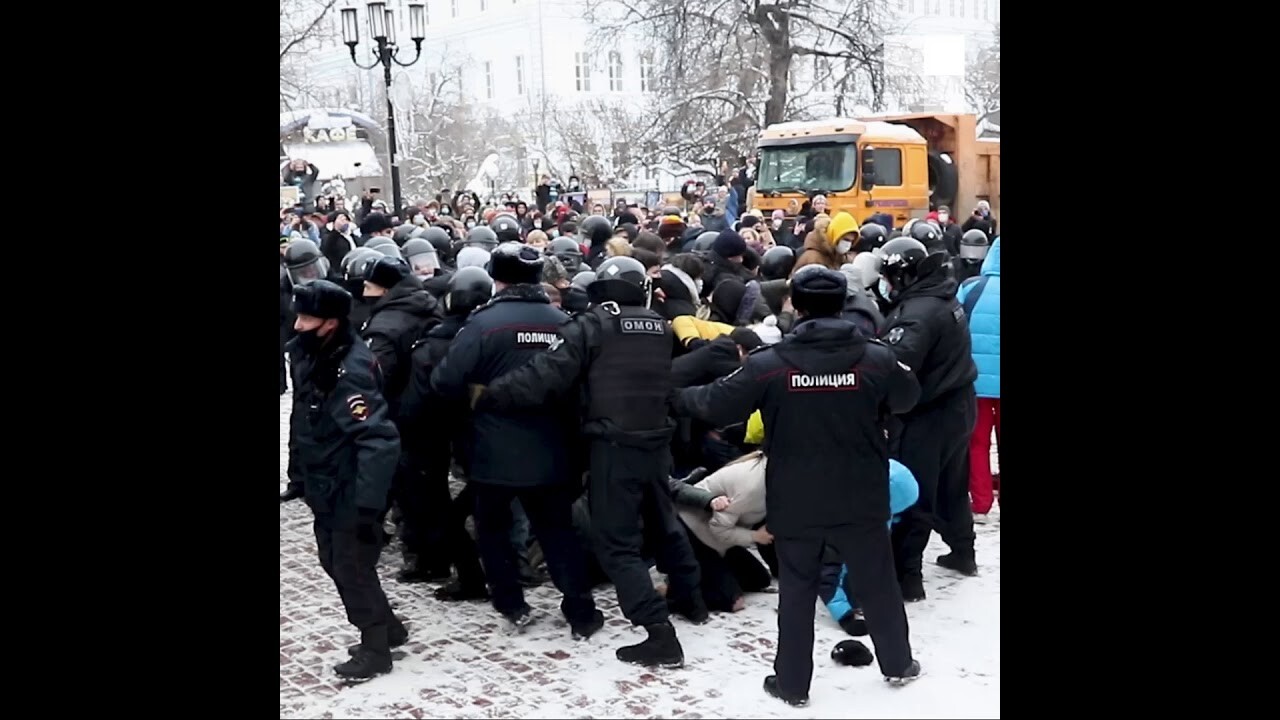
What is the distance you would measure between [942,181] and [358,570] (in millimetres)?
17793

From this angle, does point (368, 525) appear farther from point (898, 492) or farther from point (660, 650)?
point (898, 492)

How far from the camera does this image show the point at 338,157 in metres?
33.3

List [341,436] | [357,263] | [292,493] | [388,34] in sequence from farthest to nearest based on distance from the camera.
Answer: [388,34] → [292,493] → [357,263] → [341,436]

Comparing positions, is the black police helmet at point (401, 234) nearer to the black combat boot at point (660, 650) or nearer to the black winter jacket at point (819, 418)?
the black combat boot at point (660, 650)

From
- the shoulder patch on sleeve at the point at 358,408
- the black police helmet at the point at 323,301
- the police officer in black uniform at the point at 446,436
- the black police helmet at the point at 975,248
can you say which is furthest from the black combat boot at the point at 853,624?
the black police helmet at the point at 975,248

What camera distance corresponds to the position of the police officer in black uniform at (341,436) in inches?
225

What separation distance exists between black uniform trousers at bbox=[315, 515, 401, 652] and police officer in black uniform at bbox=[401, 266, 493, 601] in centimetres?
84

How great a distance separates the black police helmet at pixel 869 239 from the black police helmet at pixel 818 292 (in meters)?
A: 5.12

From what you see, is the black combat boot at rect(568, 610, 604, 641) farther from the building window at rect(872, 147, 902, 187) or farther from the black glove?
the building window at rect(872, 147, 902, 187)

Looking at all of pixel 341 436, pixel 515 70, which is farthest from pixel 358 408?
pixel 515 70
